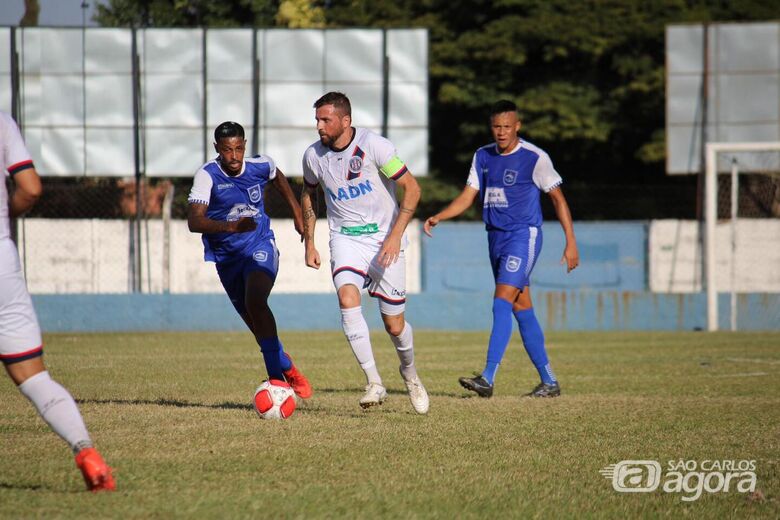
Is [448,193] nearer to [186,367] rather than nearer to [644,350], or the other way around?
[644,350]

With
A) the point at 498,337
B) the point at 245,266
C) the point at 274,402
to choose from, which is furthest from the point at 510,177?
the point at 274,402

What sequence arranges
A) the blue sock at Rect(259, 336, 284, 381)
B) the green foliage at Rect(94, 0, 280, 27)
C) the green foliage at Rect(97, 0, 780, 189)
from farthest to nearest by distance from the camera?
the green foliage at Rect(97, 0, 780, 189) → the green foliage at Rect(94, 0, 280, 27) → the blue sock at Rect(259, 336, 284, 381)

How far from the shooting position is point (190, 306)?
2359cm

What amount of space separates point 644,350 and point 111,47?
48.4 feet

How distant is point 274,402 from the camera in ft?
27.7

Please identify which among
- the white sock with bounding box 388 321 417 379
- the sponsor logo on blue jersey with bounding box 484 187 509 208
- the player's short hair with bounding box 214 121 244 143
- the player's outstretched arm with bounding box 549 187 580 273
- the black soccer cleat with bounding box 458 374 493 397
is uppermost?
the player's short hair with bounding box 214 121 244 143

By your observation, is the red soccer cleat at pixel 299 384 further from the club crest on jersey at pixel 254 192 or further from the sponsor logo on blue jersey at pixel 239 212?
the club crest on jersey at pixel 254 192

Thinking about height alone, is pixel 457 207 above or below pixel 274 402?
above

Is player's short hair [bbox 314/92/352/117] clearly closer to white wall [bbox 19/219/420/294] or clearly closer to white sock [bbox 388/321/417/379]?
white sock [bbox 388/321/417/379]

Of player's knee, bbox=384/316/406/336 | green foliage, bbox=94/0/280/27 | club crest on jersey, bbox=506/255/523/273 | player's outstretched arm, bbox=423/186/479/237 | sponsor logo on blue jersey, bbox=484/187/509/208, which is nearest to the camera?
player's knee, bbox=384/316/406/336

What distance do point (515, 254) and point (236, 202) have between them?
8.06ft

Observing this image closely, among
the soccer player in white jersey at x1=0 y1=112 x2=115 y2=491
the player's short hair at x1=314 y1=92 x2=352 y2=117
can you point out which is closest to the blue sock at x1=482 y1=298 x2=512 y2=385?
the player's short hair at x1=314 y1=92 x2=352 y2=117

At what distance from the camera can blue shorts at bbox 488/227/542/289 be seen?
1039 cm

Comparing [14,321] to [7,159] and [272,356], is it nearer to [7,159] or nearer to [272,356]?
[7,159]
